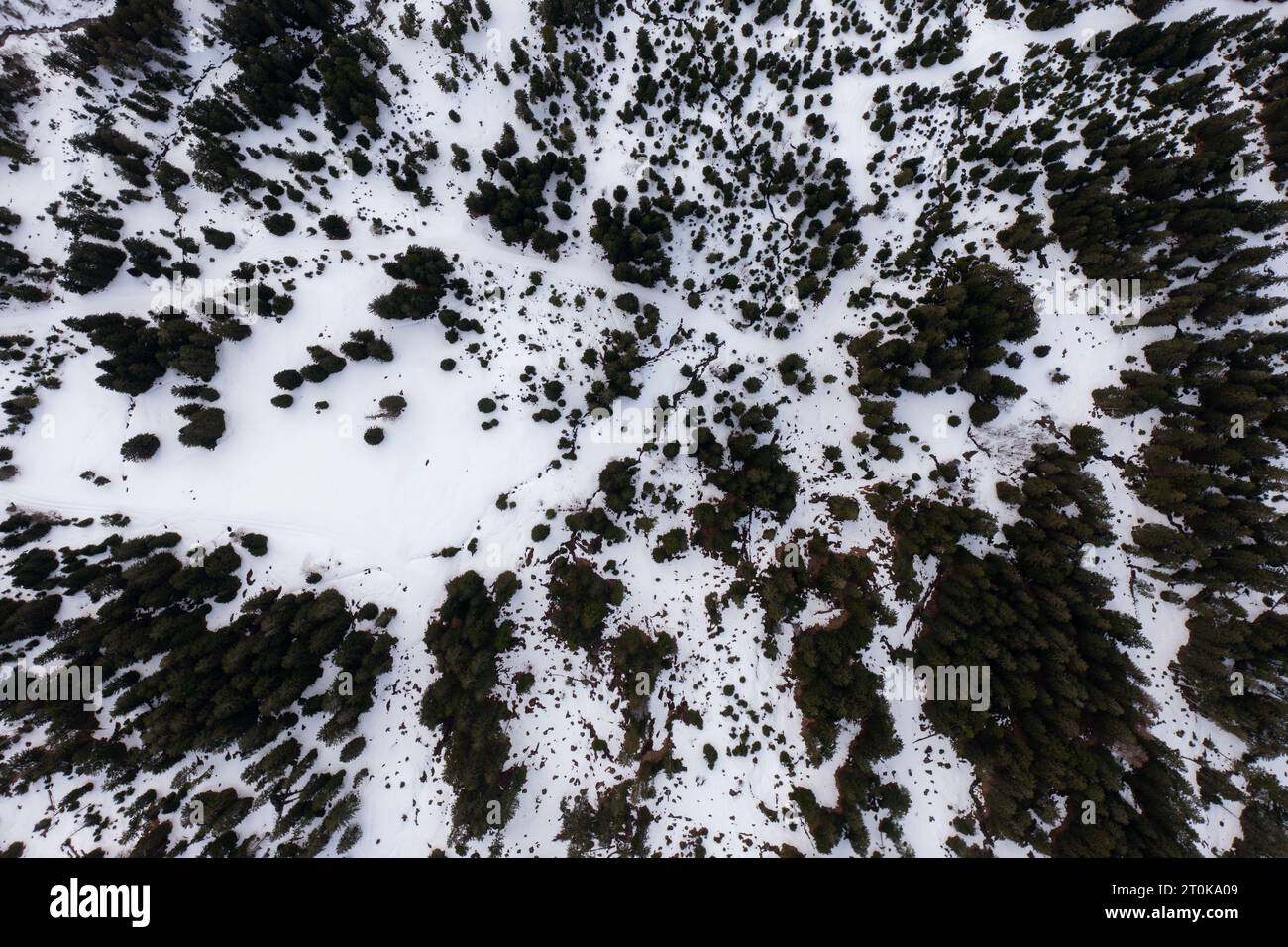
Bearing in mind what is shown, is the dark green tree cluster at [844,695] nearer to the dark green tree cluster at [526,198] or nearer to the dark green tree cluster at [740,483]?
the dark green tree cluster at [740,483]

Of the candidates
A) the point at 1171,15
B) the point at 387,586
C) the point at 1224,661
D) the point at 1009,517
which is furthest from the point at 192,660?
the point at 1171,15

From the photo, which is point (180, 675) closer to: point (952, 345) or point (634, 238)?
point (634, 238)

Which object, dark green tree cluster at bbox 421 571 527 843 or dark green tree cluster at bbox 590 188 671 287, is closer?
dark green tree cluster at bbox 421 571 527 843

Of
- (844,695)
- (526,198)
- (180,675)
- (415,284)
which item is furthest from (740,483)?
(180,675)

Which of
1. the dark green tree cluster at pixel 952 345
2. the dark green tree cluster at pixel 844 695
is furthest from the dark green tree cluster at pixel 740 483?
the dark green tree cluster at pixel 952 345

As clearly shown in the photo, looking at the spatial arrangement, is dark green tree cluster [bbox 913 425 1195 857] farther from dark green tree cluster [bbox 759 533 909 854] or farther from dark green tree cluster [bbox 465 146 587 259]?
dark green tree cluster [bbox 465 146 587 259]

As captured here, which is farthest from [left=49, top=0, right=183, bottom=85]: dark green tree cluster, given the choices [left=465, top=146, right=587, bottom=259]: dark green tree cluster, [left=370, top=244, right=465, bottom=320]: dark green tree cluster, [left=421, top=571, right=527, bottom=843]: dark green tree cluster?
[left=421, top=571, right=527, bottom=843]: dark green tree cluster

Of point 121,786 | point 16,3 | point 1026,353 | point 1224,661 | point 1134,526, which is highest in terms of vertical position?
point 16,3

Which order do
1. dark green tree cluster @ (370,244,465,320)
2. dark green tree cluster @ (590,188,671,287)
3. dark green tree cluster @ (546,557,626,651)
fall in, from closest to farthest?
dark green tree cluster @ (546,557,626,651) < dark green tree cluster @ (370,244,465,320) < dark green tree cluster @ (590,188,671,287)

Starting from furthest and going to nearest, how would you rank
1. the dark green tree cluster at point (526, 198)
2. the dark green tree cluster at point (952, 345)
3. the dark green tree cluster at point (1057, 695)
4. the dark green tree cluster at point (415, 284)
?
the dark green tree cluster at point (526, 198) < the dark green tree cluster at point (415, 284) < the dark green tree cluster at point (952, 345) < the dark green tree cluster at point (1057, 695)

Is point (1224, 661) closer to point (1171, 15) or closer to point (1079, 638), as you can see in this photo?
point (1079, 638)

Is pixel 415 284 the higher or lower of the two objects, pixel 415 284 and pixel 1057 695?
the higher
